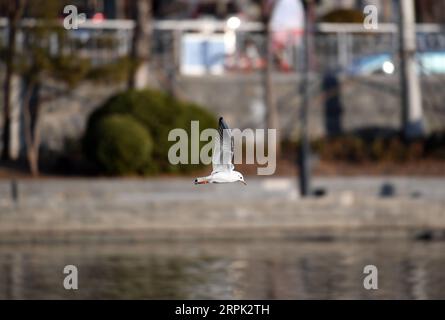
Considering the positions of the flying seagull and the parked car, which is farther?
the parked car

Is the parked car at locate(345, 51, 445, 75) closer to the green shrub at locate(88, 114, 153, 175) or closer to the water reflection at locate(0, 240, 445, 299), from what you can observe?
the green shrub at locate(88, 114, 153, 175)

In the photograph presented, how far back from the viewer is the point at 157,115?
35562 mm

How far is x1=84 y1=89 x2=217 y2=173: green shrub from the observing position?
116ft

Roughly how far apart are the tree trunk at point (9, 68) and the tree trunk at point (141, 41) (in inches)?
131

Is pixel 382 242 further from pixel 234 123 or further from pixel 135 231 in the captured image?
pixel 234 123

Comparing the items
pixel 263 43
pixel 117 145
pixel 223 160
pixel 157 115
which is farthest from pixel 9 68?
pixel 223 160

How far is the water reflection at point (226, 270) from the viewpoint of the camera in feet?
71.6

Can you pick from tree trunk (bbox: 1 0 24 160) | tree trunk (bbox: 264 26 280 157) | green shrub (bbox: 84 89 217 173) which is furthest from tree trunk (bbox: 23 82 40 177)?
tree trunk (bbox: 264 26 280 157)

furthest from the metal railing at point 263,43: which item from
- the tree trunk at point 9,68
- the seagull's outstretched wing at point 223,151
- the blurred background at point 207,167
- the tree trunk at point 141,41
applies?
the seagull's outstretched wing at point 223,151

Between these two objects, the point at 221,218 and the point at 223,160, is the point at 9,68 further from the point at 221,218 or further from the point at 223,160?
the point at 223,160

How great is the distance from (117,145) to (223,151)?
19.9 m

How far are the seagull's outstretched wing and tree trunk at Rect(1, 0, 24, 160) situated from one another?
70.3 feet
